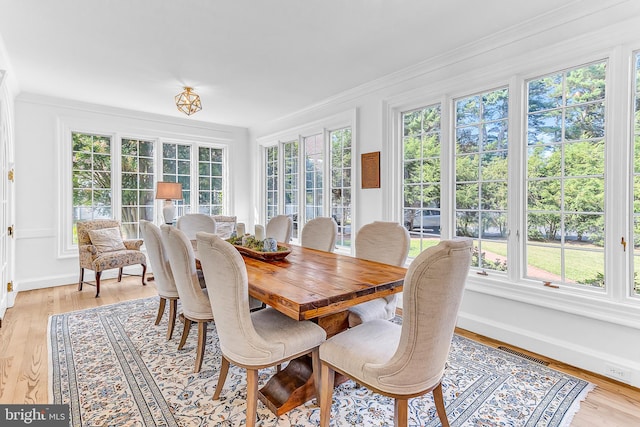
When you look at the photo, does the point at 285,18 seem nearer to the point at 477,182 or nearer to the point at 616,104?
the point at 477,182

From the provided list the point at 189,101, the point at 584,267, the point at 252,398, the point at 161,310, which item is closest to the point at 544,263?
the point at 584,267

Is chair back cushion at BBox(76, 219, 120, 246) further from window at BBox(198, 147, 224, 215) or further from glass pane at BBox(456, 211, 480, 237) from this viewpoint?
glass pane at BBox(456, 211, 480, 237)

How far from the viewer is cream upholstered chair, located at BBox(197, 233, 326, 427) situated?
5.15 feet

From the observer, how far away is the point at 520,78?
9.00 ft

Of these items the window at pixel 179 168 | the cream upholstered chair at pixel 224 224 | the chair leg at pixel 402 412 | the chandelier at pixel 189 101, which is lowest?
the chair leg at pixel 402 412

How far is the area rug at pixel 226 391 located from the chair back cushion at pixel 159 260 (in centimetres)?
46

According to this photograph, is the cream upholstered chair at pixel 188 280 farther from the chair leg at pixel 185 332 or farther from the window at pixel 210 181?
the window at pixel 210 181

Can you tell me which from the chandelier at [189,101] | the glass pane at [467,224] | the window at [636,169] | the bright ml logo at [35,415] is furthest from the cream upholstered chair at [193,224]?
the window at [636,169]

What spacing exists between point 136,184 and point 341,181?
339cm

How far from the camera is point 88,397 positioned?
2.00m

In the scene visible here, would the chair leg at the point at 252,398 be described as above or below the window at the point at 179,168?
below

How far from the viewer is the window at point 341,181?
14.6 feet

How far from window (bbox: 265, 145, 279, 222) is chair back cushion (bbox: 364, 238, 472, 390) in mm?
4776

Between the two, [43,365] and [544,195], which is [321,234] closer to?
[544,195]
